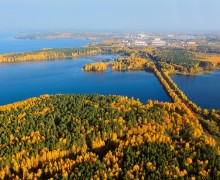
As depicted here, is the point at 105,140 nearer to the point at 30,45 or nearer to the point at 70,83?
the point at 70,83

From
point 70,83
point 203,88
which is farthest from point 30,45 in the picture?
point 203,88

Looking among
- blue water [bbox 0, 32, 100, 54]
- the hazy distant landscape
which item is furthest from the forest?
blue water [bbox 0, 32, 100, 54]

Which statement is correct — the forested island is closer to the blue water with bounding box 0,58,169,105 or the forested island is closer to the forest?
the forest

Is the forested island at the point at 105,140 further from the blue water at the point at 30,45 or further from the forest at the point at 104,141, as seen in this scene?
the blue water at the point at 30,45

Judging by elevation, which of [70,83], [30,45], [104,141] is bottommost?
[70,83]

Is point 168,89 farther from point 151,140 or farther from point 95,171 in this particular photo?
point 95,171

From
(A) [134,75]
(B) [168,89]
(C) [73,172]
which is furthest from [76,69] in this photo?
(C) [73,172]
